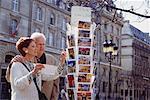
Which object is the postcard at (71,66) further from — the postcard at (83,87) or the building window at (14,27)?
the building window at (14,27)

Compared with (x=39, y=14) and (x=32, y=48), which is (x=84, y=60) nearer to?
(x=32, y=48)

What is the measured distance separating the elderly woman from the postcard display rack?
10.4 ft

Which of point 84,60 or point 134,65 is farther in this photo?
point 134,65

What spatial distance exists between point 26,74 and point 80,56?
3.42 meters

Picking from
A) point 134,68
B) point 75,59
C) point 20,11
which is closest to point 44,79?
point 75,59

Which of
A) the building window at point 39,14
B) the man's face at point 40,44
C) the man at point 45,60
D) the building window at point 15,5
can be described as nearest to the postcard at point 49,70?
the man at point 45,60

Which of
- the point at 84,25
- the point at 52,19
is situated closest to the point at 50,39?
the point at 52,19

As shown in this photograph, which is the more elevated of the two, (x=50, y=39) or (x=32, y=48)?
(x=50, y=39)

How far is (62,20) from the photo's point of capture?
126 feet

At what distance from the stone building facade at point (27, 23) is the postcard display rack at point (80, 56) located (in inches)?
818

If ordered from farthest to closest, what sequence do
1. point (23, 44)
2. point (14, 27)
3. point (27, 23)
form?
point (27, 23) < point (14, 27) < point (23, 44)

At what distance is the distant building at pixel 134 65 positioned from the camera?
2322 inches

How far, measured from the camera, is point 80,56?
7004 millimetres

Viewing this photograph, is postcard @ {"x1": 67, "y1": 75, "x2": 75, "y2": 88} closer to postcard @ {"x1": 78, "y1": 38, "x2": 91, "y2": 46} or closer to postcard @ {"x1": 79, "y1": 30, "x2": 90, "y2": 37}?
postcard @ {"x1": 78, "y1": 38, "x2": 91, "y2": 46}
